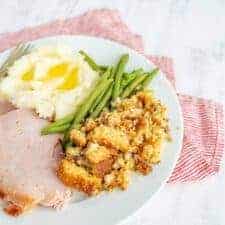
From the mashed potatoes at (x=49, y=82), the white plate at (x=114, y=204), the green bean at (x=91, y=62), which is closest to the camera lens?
the white plate at (x=114, y=204)

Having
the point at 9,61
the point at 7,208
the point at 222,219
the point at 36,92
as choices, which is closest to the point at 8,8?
the point at 9,61

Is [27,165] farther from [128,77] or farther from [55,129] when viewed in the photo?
[128,77]

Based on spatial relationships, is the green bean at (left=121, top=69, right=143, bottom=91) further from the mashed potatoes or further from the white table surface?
the white table surface

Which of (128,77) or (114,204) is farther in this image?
(128,77)

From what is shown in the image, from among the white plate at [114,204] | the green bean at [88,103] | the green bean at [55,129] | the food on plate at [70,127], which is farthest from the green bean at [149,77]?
the green bean at [55,129]

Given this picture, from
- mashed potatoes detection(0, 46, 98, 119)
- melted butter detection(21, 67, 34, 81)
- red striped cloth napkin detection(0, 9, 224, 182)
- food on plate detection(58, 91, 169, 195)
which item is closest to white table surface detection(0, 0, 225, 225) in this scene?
red striped cloth napkin detection(0, 9, 224, 182)

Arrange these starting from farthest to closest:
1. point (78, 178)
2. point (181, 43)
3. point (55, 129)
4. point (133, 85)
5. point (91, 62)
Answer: point (181, 43) < point (91, 62) < point (133, 85) < point (55, 129) < point (78, 178)

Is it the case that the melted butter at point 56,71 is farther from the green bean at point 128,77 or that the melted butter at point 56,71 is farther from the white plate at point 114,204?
the white plate at point 114,204

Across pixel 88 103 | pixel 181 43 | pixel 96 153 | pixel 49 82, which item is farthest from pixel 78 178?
pixel 181 43
